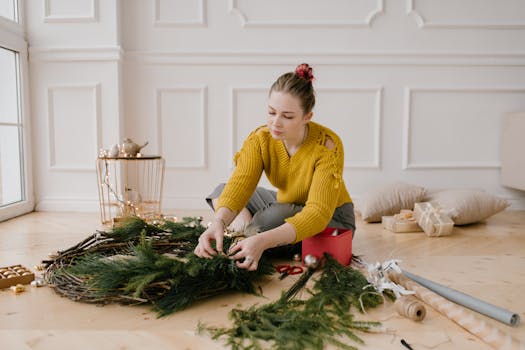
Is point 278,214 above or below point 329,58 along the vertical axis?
below

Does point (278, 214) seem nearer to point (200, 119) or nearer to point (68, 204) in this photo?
point (200, 119)

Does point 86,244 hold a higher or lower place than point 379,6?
lower

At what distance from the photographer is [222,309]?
126 cm

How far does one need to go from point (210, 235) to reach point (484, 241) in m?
1.38

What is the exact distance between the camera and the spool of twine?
1.17m

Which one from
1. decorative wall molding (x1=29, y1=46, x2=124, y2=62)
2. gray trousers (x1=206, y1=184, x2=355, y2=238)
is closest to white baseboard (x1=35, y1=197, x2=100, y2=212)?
decorative wall molding (x1=29, y1=46, x2=124, y2=62)

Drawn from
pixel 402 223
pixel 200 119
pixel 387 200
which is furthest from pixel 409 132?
pixel 200 119

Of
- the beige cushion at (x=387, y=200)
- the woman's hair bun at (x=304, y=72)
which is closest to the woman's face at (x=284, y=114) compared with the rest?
the woman's hair bun at (x=304, y=72)

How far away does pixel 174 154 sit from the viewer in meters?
2.95

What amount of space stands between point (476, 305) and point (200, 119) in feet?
6.75

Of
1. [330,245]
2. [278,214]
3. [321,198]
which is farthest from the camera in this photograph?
[278,214]

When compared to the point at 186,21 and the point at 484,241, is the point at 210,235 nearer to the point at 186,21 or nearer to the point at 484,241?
the point at 484,241

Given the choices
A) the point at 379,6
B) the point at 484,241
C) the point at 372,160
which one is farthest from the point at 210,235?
the point at 379,6

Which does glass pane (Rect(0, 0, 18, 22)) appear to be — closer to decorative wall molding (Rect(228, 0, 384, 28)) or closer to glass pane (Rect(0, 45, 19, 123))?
glass pane (Rect(0, 45, 19, 123))
